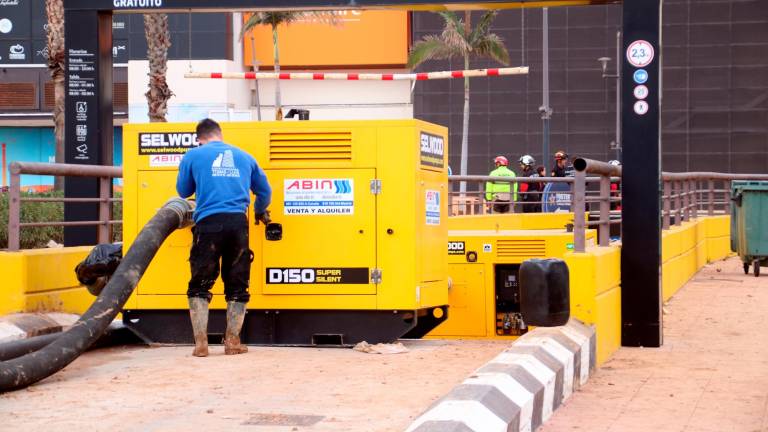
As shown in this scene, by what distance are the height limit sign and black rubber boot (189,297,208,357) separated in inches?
166

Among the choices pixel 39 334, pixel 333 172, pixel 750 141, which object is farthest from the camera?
pixel 750 141

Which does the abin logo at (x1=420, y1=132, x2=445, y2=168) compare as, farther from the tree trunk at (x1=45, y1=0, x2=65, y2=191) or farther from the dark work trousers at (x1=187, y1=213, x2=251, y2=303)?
the tree trunk at (x1=45, y1=0, x2=65, y2=191)

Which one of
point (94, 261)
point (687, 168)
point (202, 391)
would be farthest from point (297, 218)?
point (687, 168)

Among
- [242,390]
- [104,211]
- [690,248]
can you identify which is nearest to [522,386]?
[242,390]

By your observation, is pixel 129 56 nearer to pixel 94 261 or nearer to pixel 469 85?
pixel 469 85

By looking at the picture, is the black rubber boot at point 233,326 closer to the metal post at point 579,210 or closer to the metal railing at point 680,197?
the metal post at point 579,210

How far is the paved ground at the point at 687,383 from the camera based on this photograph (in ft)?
26.1

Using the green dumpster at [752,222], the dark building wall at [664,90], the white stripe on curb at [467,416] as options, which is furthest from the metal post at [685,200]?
the dark building wall at [664,90]

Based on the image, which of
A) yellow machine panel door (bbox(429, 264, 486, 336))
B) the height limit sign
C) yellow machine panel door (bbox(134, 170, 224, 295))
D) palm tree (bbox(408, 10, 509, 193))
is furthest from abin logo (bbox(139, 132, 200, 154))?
palm tree (bbox(408, 10, 509, 193))

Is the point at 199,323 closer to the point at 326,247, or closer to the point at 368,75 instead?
the point at 326,247

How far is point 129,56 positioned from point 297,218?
5270 centimetres

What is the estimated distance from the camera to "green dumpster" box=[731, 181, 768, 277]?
66.9 feet

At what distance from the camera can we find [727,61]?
184 ft

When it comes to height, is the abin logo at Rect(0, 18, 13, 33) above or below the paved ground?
above
